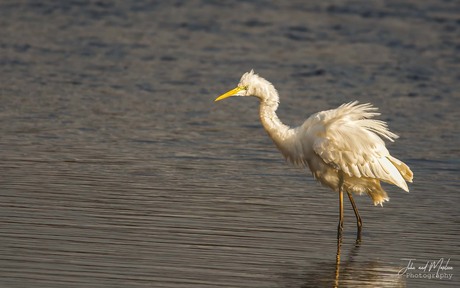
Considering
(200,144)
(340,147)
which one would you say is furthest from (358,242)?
(200,144)

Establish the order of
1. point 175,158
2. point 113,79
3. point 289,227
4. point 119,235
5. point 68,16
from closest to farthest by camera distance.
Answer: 1. point 119,235
2. point 289,227
3. point 175,158
4. point 113,79
5. point 68,16

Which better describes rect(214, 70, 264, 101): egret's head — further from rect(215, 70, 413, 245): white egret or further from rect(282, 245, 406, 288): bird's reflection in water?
rect(282, 245, 406, 288): bird's reflection in water

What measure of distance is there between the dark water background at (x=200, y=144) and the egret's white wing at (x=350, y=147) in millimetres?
560

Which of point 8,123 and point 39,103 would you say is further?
point 39,103

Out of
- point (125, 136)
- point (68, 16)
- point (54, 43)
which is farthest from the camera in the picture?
point (68, 16)

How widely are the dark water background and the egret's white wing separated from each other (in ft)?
1.84

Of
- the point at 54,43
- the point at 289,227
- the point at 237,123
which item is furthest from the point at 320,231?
the point at 54,43

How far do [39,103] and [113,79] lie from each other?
332cm

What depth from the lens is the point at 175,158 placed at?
1481cm

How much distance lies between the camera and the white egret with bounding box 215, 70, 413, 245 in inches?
480

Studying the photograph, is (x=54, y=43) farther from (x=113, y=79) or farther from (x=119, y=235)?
(x=119, y=235)

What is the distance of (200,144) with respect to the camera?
1596cm

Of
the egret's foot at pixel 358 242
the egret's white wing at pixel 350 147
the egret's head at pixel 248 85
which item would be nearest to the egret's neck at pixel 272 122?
the egret's head at pixel 248 85

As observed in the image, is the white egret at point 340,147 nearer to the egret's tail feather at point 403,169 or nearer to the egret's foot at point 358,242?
the egret's tail feather at point 403,169
